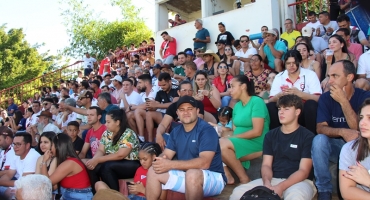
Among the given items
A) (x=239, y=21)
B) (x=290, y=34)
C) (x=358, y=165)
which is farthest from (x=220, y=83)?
(x=358, y=165)

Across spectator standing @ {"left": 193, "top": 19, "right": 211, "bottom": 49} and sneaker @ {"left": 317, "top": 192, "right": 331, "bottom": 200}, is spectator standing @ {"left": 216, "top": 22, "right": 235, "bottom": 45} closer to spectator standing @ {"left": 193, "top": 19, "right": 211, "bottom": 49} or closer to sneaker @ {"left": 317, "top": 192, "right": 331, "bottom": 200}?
spectator standing @ {"left": 193, "top": 19, "right": 211, "bottom": 49}

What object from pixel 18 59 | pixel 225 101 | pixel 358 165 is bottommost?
pixel 358 165

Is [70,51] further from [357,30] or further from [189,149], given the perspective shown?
[189,149]

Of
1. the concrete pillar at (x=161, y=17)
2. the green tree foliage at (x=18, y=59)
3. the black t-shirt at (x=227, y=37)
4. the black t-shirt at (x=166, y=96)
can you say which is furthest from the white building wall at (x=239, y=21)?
the green tree foliage at (x=18, y=59)

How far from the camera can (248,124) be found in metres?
4.94

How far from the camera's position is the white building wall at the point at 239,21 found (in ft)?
35.2

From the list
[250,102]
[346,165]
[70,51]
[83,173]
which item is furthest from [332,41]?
[70,51]

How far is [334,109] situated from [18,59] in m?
28.0

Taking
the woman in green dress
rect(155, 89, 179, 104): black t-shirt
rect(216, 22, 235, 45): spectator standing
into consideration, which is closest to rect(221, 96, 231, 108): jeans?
rect(155, 89, 179, 104): black t-shirt

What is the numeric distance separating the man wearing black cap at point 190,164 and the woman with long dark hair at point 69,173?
152 cm

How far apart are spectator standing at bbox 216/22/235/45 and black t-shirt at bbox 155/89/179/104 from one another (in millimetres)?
4353

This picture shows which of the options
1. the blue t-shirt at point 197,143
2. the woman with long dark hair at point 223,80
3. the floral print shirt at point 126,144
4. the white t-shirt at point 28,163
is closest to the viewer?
the blue t-shirt at point 197,143

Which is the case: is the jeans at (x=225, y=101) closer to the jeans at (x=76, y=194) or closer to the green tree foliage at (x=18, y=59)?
the jeans at (x=76, y=194)

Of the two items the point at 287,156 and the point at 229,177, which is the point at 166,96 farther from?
the point at 287,156
